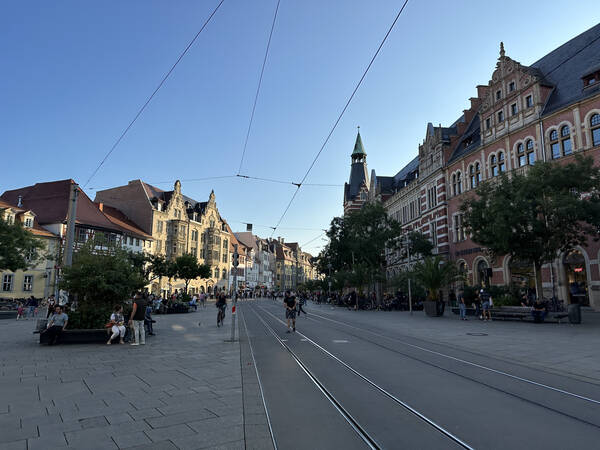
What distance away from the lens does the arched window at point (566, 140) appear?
26.2 metres

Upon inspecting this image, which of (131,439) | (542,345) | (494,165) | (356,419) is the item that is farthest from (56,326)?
(494,165)

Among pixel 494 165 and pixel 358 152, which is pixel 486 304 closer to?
pixel 494 165

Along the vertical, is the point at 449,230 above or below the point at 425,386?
above

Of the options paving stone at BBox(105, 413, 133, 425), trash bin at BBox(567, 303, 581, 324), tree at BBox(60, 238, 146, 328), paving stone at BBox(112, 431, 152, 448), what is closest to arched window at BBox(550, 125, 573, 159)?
trash bin at BBox(567, 303, 581, 324)

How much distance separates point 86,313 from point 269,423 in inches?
438

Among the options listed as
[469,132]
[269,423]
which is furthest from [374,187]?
[269,423]

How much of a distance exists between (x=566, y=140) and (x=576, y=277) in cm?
911

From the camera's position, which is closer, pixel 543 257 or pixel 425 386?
pixel 425 386

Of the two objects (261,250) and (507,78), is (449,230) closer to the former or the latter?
(507,78)

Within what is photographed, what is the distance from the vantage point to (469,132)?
40.4m

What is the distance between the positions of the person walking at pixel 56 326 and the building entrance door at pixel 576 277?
2770 centimetres

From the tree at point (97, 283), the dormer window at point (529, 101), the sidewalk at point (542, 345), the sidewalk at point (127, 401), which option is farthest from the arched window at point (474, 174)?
the sidewalk at point (127, 401)

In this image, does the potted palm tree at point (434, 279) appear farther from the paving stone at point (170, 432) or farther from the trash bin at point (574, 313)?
the paving stone at point (170, 432)

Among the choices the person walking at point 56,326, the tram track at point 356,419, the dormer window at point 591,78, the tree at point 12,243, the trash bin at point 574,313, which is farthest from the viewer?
the tree at point 12,243
